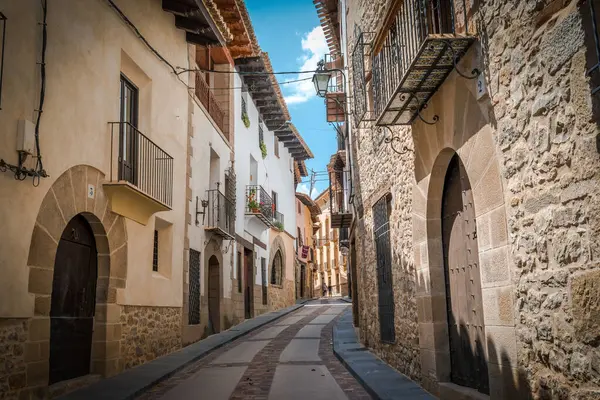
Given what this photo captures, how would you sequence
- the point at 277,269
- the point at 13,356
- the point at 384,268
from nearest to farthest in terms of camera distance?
the point at 13,356 < the point at 384,268 < the point at 277,269

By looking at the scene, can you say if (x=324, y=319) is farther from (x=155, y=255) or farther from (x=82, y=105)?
(x=82, y=105)

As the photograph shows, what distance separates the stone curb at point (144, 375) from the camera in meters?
7.45

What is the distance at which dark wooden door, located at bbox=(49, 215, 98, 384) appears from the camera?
312 inches

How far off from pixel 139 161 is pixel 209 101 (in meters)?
6.24

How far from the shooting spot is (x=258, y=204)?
846 inches

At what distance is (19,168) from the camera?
21.1ft

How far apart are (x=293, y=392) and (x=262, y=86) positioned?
52.4ft

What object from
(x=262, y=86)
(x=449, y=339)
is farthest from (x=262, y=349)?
(x=262, y=86)

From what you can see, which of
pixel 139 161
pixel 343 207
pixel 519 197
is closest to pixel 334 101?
pixel 343 207

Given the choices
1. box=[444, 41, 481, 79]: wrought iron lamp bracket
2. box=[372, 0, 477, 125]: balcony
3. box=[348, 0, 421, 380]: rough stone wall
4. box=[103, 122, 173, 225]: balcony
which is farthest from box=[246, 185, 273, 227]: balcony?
box=[444, 41, 481, 79]: wrought iron lamp bracket

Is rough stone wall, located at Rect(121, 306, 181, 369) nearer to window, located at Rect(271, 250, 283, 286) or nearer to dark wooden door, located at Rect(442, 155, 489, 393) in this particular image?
dark wooden door, located at Rect(442, 155, 489, 393)

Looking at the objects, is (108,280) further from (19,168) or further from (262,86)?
(262,86)

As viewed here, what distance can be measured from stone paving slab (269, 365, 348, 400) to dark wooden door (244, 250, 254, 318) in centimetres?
1101

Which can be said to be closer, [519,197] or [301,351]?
[519,197]
